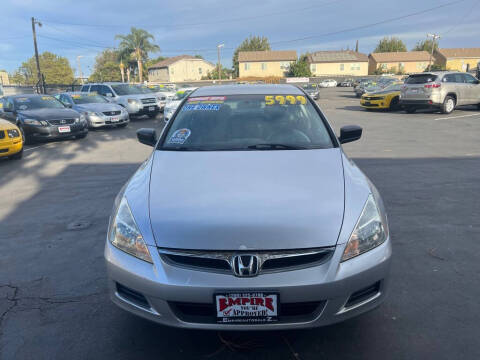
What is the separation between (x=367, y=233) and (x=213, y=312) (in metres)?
1.01

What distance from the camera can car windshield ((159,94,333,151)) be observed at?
10.5ft

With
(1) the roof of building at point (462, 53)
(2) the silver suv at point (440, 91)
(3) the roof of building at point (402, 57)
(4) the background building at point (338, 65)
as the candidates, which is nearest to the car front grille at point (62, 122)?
(2) the silver suv at point (440, 91)

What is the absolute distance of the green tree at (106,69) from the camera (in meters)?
82.6

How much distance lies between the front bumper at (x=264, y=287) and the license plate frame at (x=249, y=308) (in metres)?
0.02

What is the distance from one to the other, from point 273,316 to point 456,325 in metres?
1.41

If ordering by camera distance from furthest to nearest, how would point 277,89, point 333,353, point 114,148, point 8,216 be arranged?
point 114,148 → point 8,216 → point 277,89 → point 333,353

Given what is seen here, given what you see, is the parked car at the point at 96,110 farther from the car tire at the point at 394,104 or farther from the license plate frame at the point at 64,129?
the car tire at the point at 394,104

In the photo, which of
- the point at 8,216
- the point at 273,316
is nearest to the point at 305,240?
the point at 273,316

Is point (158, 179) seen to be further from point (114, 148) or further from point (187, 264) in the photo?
point (114, 148)

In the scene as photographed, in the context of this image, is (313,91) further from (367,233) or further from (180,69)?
(180,69)

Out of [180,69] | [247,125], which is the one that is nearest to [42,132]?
[247,125]

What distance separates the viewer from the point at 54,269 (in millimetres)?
3377

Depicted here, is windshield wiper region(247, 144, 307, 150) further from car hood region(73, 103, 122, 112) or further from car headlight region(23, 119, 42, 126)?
car hood region(73, 103, 122, 112)

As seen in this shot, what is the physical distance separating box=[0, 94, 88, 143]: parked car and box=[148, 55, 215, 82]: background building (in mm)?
63393
